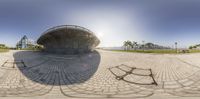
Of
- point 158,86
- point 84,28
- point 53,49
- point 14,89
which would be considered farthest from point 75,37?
point 158,86

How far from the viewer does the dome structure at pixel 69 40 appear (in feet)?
42.1

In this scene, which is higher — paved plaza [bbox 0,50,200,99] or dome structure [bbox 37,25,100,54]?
A: dome structure [bbox 37,25,100,54]

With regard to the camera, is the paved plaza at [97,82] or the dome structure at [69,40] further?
the dome structure at [69,40]

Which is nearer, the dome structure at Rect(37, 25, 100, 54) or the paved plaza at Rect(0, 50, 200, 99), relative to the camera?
the paved plaza at Rect(0, 50, 200, 99)

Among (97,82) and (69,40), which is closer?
(97,82)

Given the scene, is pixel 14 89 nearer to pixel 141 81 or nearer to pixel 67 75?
pixel 67 75

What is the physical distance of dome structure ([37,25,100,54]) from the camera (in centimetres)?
1282

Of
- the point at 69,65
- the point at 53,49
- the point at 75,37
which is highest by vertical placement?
the point at 75,37

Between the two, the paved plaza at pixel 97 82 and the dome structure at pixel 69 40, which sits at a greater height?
the dome structure at pixel 69 40

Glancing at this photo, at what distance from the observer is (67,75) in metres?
7.86

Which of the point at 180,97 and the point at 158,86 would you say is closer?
the point at 180,97

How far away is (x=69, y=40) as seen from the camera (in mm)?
13828

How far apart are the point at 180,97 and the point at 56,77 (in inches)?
218

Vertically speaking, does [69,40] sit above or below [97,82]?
above
